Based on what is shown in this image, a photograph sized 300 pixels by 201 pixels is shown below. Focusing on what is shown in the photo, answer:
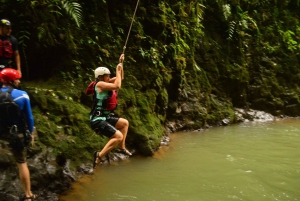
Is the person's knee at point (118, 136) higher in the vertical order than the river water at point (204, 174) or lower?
higher

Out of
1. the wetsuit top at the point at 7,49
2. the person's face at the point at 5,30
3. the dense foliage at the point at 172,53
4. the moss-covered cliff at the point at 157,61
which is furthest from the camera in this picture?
the dense foliage at the point at 172,53

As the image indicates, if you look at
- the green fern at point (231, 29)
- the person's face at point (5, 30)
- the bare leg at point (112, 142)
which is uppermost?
the green fern at point (231, 29)

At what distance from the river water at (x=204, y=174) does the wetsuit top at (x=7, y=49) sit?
270 centimetres

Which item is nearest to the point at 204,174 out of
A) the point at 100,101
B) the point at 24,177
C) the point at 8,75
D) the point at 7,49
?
the point at 100,101

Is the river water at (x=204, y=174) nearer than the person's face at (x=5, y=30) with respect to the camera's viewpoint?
No

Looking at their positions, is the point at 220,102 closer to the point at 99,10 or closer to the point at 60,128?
the point at 99,10

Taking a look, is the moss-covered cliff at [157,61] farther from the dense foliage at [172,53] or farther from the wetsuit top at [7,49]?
the wetsuit top at [7,49]

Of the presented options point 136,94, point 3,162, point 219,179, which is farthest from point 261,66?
point 3,162

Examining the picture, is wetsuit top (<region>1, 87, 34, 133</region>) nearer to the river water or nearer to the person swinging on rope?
the person swinging on rope

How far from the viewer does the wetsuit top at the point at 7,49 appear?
6.26 m

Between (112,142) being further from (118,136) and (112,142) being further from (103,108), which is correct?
(103,108)

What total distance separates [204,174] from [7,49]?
15.6ft

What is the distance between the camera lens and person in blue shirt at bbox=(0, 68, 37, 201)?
16.5ft

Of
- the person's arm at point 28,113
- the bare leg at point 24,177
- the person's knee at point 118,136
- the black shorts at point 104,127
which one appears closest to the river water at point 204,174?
the bare leg at point 24,177
